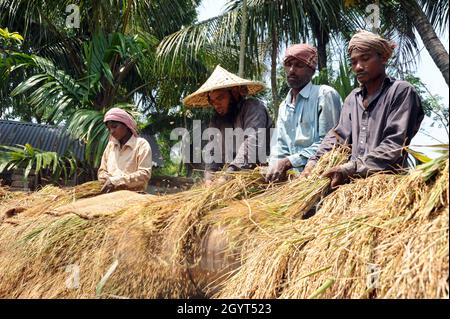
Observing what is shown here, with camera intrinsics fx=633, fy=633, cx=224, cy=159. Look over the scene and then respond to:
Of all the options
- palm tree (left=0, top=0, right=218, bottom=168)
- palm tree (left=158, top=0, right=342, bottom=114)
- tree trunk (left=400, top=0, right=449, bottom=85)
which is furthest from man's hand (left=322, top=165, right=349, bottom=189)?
palm tree (left=158, top=0, right=342, bottom=114)

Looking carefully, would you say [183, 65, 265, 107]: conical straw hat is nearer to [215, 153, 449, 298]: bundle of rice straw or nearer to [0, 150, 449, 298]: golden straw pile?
[0, 150, 449, 298]: golden straw pile

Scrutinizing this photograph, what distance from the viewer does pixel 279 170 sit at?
9.65 feet

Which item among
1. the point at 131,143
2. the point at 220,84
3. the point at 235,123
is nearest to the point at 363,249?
the point at 235,123

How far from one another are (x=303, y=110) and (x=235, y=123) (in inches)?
19.3

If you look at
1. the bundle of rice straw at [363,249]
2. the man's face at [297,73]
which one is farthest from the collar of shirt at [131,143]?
the bundle of rice straw at [363,249]

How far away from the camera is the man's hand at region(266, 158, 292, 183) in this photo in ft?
9.60

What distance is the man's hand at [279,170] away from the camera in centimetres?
293

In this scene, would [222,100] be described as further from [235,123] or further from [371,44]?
[371,44]

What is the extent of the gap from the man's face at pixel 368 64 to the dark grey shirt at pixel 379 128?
6 cm

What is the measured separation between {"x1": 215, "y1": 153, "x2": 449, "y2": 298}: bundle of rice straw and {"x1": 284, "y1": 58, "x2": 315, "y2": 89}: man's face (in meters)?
1.13

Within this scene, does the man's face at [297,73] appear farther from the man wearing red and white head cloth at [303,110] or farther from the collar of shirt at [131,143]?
the collar of shirt at [131,143]

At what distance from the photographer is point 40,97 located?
24.7ft
